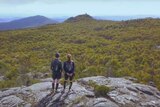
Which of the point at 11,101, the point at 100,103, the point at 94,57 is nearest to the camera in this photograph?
the point at 100,103

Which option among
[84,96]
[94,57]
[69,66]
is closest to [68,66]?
[69,66]

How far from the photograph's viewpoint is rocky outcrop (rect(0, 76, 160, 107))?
14.1 metres

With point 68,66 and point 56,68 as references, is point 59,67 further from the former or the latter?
point 68,66

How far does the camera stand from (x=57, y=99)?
47.3 feet

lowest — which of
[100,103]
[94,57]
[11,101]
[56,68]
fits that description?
[94,57]

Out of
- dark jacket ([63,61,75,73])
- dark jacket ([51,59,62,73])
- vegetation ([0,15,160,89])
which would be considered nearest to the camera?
dark jacket ([51,59,62,73])

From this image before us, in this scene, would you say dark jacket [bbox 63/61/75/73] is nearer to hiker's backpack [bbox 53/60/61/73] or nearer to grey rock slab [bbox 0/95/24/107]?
hiker's backpack [bbox 53/60/61/73]

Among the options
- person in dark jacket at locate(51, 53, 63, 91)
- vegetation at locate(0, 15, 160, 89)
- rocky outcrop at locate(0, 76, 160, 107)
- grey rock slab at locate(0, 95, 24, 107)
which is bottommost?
vegetation at locate(0, 15, 160, 89)

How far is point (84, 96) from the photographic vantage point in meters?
14.6

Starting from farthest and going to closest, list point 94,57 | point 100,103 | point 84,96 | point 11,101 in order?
point 94,57
point 11,101
point 84,96
point 100,103

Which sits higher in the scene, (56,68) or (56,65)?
(56,65)

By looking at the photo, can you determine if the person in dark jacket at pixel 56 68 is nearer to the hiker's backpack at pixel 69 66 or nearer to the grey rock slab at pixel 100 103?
the hiker's backpack at pixel 69 66

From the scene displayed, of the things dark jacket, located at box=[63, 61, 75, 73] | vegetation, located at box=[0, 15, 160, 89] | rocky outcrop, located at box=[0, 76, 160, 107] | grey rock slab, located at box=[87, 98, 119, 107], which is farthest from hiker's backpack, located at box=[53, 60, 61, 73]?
vegetation, located at box=[0, 15, 160, 89]

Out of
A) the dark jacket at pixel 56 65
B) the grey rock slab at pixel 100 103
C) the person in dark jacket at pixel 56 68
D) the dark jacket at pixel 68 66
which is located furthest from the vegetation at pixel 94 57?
the grey rock slab at pixel 100 103
